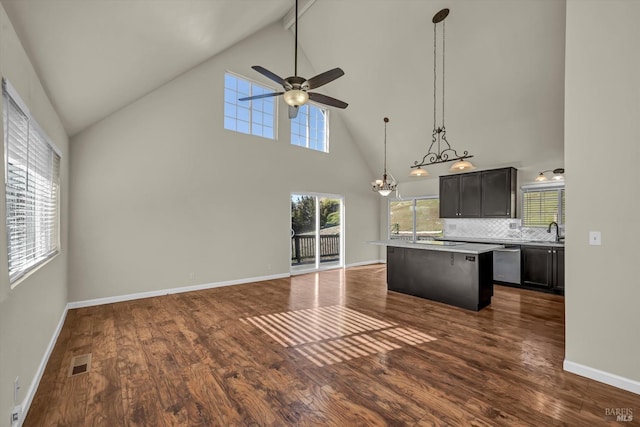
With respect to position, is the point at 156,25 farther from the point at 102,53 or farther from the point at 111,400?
the point at 111,400

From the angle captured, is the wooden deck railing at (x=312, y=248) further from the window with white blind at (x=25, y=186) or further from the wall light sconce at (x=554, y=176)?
the wall light sconce at (x=554, y=176)

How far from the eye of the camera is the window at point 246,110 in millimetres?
5750

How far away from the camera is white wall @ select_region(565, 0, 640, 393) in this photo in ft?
7.18

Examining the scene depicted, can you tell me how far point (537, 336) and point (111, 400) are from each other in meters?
4.09

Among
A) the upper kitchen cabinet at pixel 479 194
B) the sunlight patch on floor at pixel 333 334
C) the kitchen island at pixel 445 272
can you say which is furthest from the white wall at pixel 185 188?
the upper kitchen cabinet at pixel 479 194

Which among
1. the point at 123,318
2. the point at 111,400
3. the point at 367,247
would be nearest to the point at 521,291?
the point at 367,247

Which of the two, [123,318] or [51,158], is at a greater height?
[51,158]

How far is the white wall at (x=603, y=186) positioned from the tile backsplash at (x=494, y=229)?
398cm

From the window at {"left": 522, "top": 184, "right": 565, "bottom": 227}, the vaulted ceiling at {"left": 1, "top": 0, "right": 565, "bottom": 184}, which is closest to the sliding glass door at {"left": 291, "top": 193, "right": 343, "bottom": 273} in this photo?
the vaulted ceiling at {"left": 1, "top": 0, "right": 565, "bottom": 184}

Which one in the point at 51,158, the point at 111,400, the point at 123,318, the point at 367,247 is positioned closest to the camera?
the point at 111,400

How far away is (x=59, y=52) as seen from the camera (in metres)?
2.23

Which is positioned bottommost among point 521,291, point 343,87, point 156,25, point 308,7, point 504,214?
point 521,291

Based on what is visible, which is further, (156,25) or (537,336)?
(537,336)

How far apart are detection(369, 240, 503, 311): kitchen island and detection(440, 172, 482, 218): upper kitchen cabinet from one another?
1.81 m
